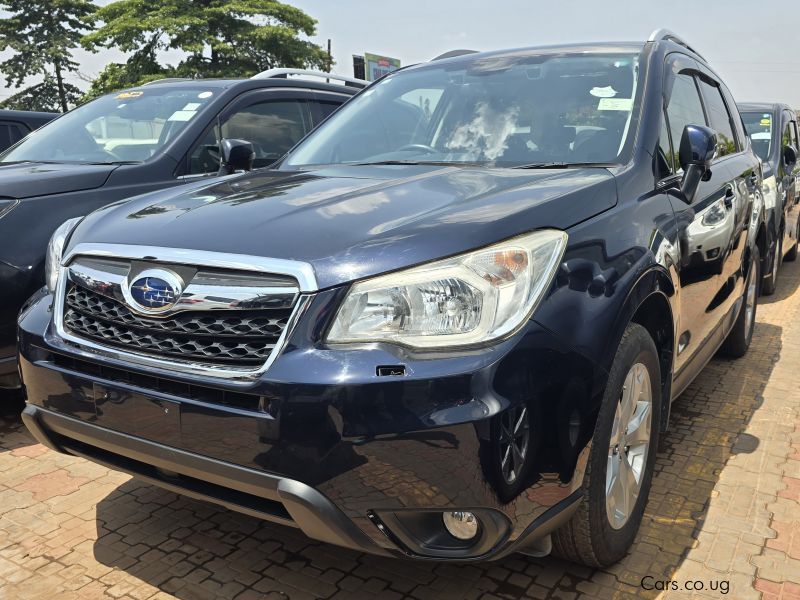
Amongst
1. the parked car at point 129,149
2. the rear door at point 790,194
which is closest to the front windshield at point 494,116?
the parked car at point 129,149

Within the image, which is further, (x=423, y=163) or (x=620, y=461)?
(x=423, y=163)

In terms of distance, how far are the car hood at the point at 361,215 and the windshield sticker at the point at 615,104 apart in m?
0.50

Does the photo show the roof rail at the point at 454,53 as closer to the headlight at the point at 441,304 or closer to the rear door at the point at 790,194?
the headlight at the point at 441,304

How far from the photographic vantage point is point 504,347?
196 centimetres

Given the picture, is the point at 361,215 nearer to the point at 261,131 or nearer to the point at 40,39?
the point at 261,131

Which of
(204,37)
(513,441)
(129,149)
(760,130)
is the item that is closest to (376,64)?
(204,37)

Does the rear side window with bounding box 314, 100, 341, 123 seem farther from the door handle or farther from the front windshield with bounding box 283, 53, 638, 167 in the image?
the door handle

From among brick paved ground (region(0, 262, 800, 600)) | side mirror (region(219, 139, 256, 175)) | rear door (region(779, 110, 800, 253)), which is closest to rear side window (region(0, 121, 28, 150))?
side mirror (region(219, 139, 256, 175))

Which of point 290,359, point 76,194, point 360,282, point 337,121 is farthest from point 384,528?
point 76,194

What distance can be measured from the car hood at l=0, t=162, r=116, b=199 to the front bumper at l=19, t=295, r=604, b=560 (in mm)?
2183

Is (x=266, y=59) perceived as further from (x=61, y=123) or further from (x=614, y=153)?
(x=614, y=153)

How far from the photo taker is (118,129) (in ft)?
16.8

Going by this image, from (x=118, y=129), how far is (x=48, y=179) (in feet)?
3.57

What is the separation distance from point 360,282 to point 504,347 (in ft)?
1.35
